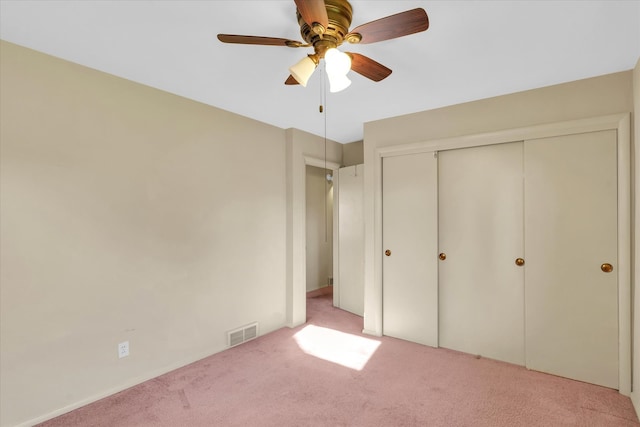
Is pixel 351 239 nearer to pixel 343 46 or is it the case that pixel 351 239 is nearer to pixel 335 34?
pixel 343 46

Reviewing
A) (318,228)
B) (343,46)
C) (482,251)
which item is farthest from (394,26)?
(318,228)

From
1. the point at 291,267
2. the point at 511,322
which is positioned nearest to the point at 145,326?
the point at 291,267

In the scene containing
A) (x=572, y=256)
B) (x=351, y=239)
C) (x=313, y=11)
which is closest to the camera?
(x=313, y=11)

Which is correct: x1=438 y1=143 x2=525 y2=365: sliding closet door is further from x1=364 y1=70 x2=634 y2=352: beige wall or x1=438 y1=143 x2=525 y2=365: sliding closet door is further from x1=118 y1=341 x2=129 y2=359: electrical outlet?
x1=118 y1=341 x2=129 y2=359: electrical outlet

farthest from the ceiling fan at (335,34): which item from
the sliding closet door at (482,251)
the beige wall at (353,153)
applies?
the beige wall at (353,153)

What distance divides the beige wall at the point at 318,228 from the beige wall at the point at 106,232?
219 centimetres

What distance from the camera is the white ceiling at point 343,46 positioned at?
1611 millimetres

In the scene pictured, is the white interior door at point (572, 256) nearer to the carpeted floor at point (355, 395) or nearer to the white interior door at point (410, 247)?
the carpeted floor at point (355, 395)

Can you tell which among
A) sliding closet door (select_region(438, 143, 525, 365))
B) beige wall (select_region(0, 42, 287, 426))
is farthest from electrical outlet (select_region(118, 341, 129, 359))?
sliding closet door (select_region(438, 143, 525, 365))

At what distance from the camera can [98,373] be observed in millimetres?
2248

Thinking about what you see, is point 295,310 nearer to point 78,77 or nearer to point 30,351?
point 30,351

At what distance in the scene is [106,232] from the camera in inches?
90.4

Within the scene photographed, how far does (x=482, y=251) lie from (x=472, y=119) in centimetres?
127

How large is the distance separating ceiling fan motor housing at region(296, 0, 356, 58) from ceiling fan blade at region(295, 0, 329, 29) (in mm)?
124
